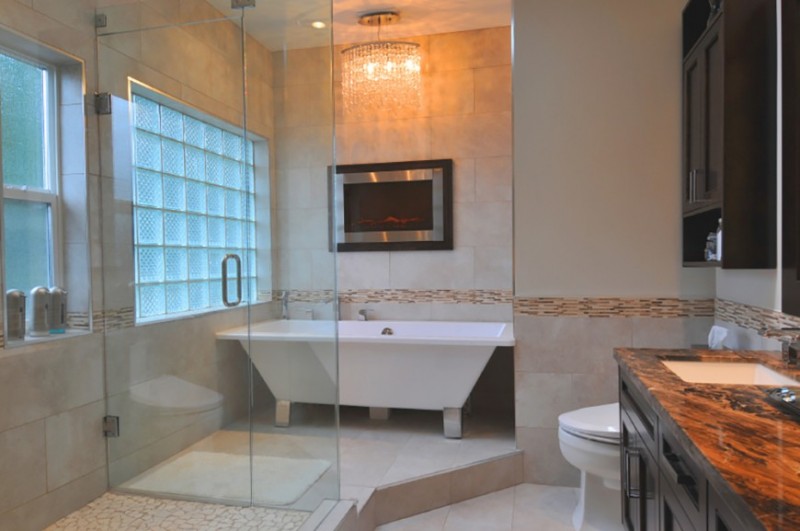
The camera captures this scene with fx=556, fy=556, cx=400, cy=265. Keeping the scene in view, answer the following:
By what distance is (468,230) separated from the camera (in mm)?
4113

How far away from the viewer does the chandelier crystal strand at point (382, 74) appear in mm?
3857

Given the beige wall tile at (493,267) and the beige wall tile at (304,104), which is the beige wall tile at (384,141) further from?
the beige wall tile at (304,104)

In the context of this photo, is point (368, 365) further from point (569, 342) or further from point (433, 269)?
point (569, 342)

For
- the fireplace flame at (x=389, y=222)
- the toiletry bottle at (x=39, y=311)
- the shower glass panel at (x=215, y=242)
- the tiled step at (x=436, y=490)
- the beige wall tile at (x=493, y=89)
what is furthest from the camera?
the fireplace flame at (x=389, y=222)

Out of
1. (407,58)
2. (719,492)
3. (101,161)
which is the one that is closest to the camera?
(719,492)

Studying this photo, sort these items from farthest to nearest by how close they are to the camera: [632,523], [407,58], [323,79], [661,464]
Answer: [407,58], [323,79], [632,523], [661,464]

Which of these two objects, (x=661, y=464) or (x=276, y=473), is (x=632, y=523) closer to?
(x=661, y=464)

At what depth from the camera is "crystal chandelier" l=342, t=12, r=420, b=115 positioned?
12.6 ft

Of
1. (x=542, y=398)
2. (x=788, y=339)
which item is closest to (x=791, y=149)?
(x=788, y=339)

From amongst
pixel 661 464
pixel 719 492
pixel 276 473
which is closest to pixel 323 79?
pixel 276 473

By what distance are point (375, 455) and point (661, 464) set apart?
1898mm

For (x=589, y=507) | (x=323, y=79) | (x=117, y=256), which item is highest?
(x=323, y=79)

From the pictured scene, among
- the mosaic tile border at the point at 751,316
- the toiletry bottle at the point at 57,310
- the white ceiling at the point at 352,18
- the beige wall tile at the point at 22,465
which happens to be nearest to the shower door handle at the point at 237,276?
the toiletry bottle at the point at 57,310

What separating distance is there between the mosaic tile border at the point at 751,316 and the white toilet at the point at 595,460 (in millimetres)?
659
